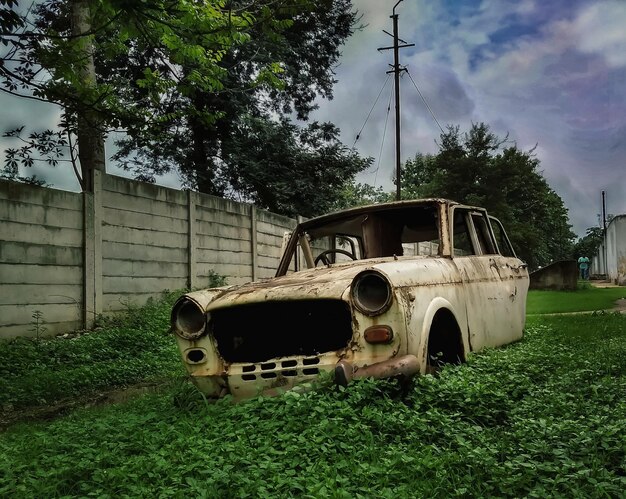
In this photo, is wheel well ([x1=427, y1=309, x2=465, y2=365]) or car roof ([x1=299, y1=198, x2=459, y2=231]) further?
car roof ([x1=299, y1=198, x2=459, y2=231])

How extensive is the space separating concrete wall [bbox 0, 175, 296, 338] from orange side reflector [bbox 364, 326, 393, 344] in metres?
4.92

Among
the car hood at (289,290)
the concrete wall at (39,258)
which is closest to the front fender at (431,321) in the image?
the car hood at (289,290)

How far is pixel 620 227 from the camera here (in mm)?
25500

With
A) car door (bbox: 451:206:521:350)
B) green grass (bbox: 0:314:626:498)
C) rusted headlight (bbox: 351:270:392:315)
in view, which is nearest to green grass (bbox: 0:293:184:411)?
green grass (bbox: 0:314:626:498)

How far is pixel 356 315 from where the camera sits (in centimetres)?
358

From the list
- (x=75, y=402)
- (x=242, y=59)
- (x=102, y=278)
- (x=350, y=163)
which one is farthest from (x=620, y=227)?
(x=75, y=402)

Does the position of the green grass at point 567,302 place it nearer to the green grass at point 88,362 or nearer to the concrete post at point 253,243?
the concrete post at point 253,243

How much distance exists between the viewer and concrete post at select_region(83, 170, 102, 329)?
7709 mm

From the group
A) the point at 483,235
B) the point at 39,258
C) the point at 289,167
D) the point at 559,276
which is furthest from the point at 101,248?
the point at 559,276

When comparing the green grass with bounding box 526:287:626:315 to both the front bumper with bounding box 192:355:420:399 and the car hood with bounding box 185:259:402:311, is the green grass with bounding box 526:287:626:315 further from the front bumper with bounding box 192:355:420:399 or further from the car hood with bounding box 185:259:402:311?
the front bumper with bounding box 192:355:420:399

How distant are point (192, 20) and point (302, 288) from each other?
3150 millimetres

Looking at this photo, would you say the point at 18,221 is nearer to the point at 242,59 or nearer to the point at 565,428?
the point at 565,428

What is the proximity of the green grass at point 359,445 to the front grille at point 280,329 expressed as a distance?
0.46 meters

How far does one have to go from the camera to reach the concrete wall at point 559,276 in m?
16.4
